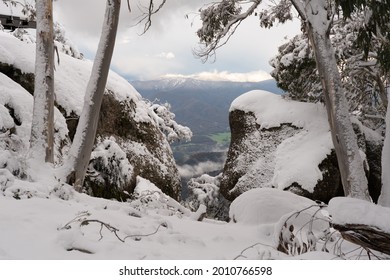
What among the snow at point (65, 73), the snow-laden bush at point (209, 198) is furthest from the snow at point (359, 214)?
the snow-laden bush at point (209, 198)

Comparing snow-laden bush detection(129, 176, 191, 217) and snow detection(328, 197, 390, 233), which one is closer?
snow detection(328, 197, 390, 233)

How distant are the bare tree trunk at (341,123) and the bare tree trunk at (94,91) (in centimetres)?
355

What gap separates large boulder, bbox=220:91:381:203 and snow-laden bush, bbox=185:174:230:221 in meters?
1.10

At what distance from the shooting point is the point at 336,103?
6691mm

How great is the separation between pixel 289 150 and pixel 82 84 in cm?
681

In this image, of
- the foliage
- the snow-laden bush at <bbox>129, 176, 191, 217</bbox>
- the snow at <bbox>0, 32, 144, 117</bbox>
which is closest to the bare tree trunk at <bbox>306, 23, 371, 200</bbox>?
the snow-laden bush at <bbox>129, 176, 191, 217</bbox>

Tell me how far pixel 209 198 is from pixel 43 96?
10.6m

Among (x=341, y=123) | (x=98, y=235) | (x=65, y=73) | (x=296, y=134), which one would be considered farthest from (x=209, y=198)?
(x=98, y=235)

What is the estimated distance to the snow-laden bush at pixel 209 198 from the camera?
1468 centimetres

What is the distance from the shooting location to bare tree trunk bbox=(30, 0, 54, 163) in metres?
5.89

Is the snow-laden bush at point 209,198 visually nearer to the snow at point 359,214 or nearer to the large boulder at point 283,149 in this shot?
the large boulder at point 283,149

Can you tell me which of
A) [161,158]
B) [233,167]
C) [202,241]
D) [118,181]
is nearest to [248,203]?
[202,241]

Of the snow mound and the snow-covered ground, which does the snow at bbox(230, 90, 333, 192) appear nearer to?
the snow mound

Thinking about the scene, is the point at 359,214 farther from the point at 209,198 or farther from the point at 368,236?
the point at 209,198
